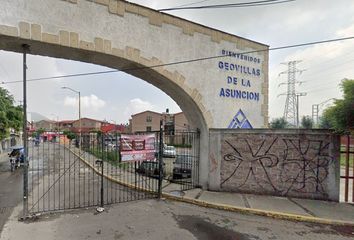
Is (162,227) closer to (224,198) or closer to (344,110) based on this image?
(224,198)

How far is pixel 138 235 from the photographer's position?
5.79 meters

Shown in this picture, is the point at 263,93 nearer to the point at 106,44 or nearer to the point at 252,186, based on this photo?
the point at 252,186

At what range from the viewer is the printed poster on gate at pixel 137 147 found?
328 inches

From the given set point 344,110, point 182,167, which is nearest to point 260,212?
point 344,110

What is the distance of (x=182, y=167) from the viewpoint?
38.7 feet

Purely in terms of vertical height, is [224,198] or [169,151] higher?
[169,151]

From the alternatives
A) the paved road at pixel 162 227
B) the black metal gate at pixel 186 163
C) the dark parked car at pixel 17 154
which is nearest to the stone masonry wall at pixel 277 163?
the black metal gate at pixel 186 163

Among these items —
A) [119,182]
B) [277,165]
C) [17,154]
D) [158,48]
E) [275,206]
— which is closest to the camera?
[275,206]

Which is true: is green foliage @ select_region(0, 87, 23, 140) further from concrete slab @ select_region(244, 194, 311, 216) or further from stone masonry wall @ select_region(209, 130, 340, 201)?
concrete slab @ select_region(244, 194, 311, 216)

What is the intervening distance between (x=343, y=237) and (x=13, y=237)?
7.52 m

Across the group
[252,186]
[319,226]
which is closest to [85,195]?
[252,186]

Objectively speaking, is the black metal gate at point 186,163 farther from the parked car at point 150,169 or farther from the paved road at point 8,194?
the paved road at point 8,194

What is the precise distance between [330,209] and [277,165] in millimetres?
2039

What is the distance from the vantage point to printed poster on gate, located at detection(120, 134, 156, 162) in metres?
8.33
